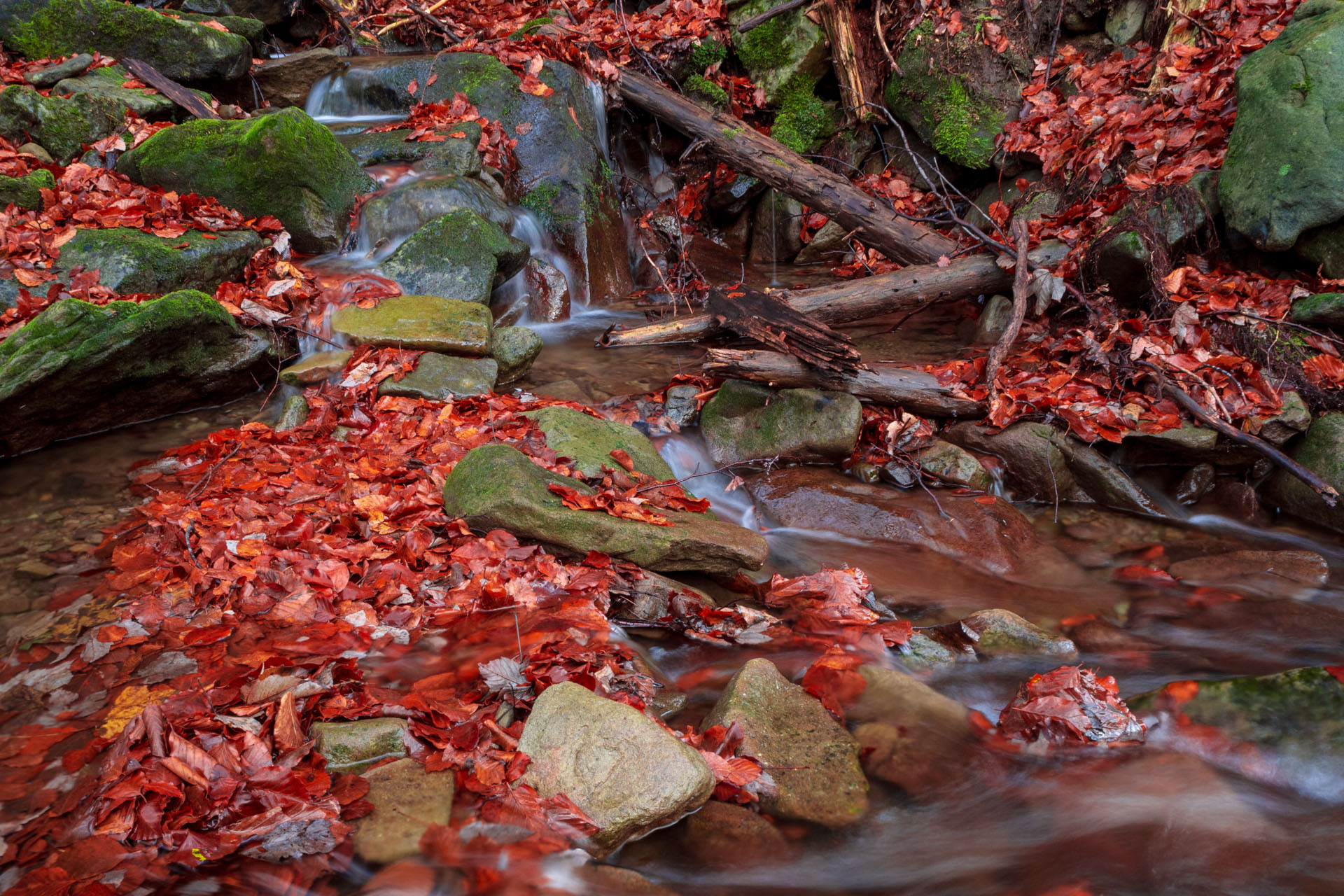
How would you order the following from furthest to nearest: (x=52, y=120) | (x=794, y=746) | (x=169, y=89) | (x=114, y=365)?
(x=169, y=89), (x=52, y=120), (x=114, y=365), (x=794, y=746)

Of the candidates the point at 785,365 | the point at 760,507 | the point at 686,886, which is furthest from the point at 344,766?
the point at 785,365

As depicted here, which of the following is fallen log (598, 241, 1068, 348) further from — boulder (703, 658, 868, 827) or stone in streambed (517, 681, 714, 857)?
stone in streambed (517, 681, 714, 857)

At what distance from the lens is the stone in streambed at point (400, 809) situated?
7.52ft

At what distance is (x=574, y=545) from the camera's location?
3.73 meters

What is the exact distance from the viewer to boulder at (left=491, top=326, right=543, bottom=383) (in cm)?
614

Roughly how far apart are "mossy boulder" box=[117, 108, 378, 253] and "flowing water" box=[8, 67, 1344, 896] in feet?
2.87

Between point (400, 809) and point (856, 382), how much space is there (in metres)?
4.06

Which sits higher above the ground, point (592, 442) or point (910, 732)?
point (592, 442)

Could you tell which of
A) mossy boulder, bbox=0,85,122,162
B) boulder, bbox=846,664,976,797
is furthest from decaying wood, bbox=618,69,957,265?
mossy boulder, bbox=0,85,122,162

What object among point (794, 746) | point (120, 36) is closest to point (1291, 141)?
point (794, 746)

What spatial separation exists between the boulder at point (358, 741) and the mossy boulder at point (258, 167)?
5.70 metres

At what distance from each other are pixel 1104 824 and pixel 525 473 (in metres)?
2.82

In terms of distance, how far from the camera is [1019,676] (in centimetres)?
354

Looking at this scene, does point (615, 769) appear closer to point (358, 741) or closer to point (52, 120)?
point (358, 741)
